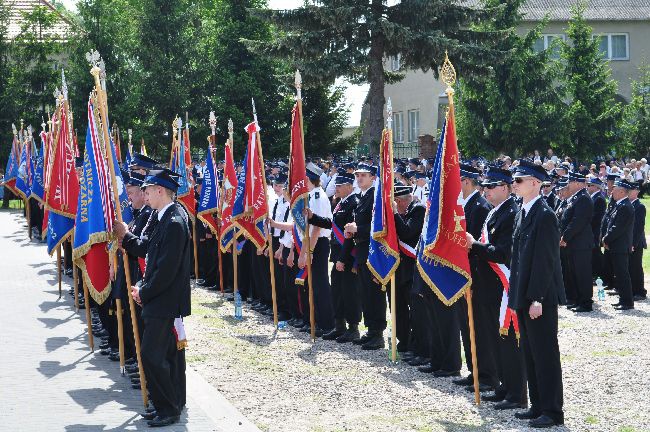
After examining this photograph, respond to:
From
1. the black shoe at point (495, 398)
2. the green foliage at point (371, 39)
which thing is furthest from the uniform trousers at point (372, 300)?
the green foliage at point (371, 39)

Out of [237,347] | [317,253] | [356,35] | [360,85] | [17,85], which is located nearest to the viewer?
[237,347]

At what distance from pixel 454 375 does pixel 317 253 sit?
3411mm

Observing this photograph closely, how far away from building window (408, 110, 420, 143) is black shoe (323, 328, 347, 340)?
4496 centimetres

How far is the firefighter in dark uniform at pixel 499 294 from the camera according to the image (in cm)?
890

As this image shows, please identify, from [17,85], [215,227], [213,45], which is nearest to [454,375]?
[215,227]

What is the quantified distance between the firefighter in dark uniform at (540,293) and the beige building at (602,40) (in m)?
48.6

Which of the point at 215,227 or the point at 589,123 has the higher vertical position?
the point at 589,123

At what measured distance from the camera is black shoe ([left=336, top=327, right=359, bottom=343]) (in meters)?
12.6

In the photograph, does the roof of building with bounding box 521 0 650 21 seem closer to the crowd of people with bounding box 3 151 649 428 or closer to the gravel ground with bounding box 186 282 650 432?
the crowd of people with bounding box 3 151 649 428

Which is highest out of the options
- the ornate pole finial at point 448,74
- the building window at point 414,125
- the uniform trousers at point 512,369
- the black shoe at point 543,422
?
the building window at point 414,125

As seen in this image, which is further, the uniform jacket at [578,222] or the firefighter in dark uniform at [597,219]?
the firefighter in dark uniform at [597,219]

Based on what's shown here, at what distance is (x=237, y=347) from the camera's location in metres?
12.2

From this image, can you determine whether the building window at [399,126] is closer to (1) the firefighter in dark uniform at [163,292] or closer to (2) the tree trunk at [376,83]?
(2) the tree trunk at [376,83]

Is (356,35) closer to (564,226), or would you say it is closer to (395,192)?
(564,226)
